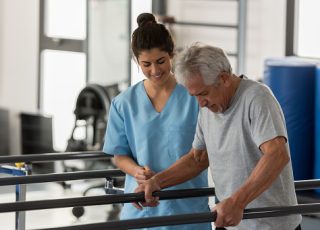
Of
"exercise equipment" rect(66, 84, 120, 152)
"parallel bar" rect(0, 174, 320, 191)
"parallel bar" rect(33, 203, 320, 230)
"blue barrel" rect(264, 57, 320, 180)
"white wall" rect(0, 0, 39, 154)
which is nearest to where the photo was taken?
"parallel bar" rect(33, 203, 320, 230)

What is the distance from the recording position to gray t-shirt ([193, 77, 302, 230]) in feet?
7.68

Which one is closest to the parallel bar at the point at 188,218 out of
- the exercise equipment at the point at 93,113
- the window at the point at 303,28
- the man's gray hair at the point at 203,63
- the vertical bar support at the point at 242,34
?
the man's gray hair at the point at 203,63

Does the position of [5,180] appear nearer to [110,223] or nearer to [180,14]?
[110,223]

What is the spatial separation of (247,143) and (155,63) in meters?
0.44

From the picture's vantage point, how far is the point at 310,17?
6.18 meters

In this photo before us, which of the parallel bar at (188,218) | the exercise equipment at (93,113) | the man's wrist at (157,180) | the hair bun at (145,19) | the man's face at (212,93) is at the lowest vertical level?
the exercise equipment at (93,113)

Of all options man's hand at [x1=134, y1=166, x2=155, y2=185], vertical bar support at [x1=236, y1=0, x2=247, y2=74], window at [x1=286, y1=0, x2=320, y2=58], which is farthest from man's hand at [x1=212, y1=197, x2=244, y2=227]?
vertical bar support at [x1=236, y1=0, x2=247, y2=74]

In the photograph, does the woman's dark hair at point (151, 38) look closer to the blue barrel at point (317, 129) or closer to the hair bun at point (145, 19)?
the hair bun at point (145, 19)

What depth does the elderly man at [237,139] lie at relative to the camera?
90.3 inches

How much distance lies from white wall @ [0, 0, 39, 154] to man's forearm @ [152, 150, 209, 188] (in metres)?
5.47

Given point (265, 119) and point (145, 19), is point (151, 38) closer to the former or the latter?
point (145, 19)

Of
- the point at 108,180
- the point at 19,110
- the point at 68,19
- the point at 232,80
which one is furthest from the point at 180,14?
the point at 232,80

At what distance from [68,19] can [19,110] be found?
3.33 feet

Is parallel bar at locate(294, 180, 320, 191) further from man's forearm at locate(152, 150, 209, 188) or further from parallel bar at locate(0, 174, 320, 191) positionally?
man's forearm at locate(152, 150, 209, 188)
